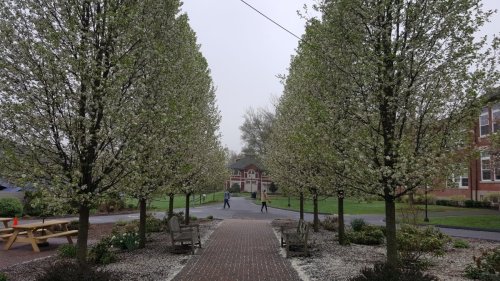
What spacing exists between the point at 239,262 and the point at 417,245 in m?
4.41

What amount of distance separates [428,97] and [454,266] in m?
4.72

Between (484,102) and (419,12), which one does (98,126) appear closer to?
(419,12)

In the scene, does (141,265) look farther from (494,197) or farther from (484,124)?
(484,124)

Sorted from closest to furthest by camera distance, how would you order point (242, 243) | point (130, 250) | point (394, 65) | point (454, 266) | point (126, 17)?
point (394, 65), point (126, 17), point (454, 266), point (130, 250), point (242, 243)

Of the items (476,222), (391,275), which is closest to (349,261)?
(391,275)

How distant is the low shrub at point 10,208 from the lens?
25922mm

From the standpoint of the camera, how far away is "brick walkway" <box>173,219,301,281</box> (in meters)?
8.73

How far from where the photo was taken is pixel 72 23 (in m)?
7.38

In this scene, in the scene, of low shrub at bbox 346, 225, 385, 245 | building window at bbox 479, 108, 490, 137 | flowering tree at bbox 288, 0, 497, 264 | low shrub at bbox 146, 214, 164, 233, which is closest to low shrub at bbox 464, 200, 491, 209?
building window at bbox 479, 108, 490, 137

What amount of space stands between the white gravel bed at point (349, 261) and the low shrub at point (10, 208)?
20352 mm

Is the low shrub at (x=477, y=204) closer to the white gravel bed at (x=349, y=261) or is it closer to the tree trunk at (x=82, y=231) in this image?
the white gravel bed at (x=349, y=261)

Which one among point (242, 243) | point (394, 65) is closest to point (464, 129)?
point (394, 65)

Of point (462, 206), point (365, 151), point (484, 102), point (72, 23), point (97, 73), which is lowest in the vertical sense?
point (462, 206)

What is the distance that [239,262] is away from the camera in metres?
10.4
